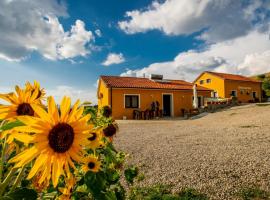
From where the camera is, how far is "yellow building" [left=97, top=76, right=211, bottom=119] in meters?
23.1

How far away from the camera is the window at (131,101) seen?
23.6 meters

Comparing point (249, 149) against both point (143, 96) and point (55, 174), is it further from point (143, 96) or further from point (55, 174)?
point (143, 96)

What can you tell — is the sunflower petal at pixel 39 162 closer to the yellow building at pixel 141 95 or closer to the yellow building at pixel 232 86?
the yellow building at pixel 141 95

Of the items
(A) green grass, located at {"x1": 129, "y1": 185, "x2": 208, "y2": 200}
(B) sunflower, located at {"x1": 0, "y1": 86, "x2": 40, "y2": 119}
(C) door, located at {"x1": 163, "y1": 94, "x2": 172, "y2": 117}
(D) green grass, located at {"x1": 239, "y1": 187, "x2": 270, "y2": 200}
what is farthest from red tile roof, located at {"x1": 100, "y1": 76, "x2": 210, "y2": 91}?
(B) sunflower, located at {"x1": 0, "y1": 86, "x2": 40, "y2": 119}

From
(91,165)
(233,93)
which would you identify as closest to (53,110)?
(91,165)

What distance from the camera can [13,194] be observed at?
3.11 ft

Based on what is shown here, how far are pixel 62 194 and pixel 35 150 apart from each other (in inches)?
32.4

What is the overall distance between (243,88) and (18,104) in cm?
3832

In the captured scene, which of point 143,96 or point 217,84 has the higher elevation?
point 217,84

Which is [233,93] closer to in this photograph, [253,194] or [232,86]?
[232,86]

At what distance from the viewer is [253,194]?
12.3 ft

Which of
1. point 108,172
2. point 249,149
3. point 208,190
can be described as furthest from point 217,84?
point 108,172

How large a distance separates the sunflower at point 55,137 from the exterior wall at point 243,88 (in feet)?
117

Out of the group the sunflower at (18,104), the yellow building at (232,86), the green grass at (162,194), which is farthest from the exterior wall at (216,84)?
the sunflower at (18,104)
